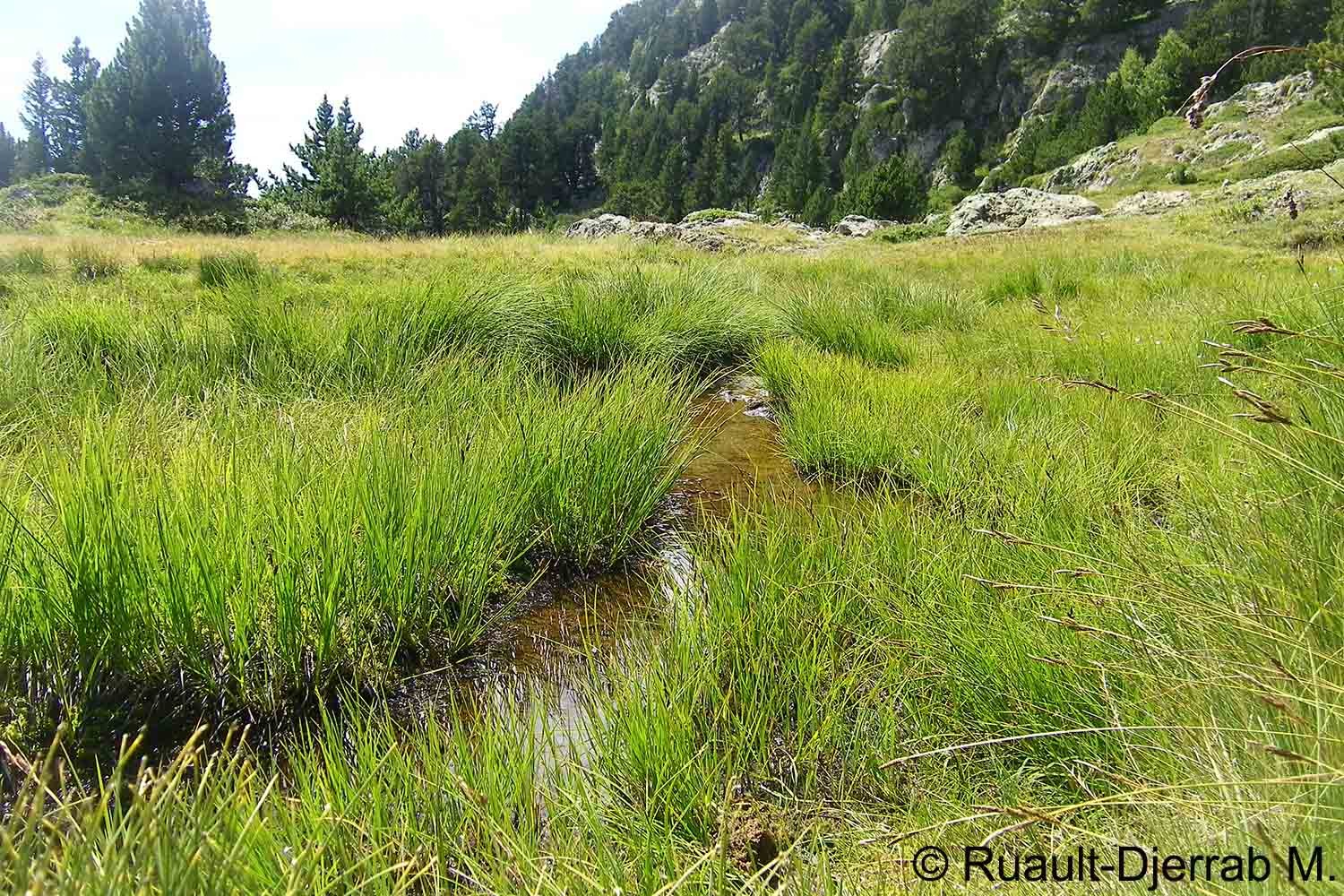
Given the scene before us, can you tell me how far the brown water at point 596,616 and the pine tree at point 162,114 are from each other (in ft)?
161

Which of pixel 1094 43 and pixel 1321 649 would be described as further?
pixel 1094 43

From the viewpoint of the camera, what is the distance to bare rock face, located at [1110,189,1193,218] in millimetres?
22688

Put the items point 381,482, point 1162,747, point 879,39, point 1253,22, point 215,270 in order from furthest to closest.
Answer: point 879,39
point 1253,22
point 215,270
point 381,482
point 1162,747

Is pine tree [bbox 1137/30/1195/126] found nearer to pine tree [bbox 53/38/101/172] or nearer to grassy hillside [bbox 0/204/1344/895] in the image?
grassy hillside [bbox 0/204/1344/895]

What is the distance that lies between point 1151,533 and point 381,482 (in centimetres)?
219

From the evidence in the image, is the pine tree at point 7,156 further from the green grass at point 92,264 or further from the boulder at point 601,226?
the green grass at point 92,264

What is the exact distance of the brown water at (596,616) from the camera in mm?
1671

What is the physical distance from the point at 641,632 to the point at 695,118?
3811 inches

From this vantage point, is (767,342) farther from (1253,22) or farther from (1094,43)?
(1094,43)

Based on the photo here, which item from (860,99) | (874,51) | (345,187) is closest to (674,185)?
(860,99)

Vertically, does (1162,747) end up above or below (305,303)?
below

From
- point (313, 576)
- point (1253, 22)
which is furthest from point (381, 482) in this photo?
point (1253, 22)

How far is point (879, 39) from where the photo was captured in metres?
79.5

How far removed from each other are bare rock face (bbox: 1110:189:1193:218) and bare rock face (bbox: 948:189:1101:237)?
94 centimetres
